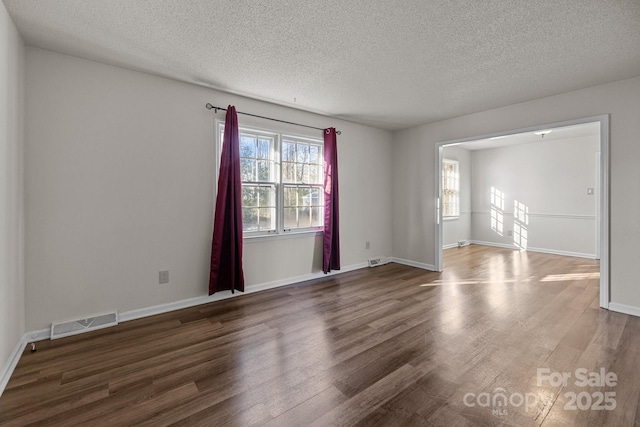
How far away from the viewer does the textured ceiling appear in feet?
6.62

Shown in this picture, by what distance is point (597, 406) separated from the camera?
170 centimetres

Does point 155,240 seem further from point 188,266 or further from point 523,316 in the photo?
point 523,316

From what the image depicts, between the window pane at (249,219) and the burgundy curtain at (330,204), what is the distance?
3.84ft

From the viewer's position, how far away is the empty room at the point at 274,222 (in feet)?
6.10

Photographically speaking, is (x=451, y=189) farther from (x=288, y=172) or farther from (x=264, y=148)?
(x=264, y=148)

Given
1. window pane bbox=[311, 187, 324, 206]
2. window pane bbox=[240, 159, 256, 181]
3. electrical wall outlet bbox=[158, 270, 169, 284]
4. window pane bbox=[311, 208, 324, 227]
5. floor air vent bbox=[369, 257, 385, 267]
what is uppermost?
window pane bbox=[240, 159, 256, 181]

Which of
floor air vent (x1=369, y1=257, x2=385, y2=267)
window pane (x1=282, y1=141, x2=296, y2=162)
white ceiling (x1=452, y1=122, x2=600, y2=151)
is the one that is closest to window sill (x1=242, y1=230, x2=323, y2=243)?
window pane (x1=282, y1=141, x2=296, y2=162)

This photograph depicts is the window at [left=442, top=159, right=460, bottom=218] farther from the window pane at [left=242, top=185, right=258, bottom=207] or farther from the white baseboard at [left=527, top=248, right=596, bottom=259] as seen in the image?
the window pane at [left=242, top=185, right=258, bottom=207]

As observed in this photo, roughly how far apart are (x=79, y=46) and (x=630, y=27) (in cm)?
458

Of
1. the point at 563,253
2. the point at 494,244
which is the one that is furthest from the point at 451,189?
the point at 563,253

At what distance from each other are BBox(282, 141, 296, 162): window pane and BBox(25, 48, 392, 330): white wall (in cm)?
64

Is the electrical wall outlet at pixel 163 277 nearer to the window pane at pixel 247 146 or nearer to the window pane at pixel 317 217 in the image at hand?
the window pane at pixel 247 146

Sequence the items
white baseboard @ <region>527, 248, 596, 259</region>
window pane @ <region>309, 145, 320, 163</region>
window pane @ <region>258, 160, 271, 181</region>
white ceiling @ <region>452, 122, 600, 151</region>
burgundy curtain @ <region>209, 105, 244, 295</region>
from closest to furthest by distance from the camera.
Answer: burgundy curtain @ <region>209, 105, 244, 295</region>, window pane @ <region>258, 160, 271, 181</region>, window pane @ <region>309, 145, 320, 163</region>, white ceiling @ <region>452, 122, 600, 151</region>, white baseboard @ <region>527, 248, 596, 259</region>

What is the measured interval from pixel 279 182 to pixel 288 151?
512mm
